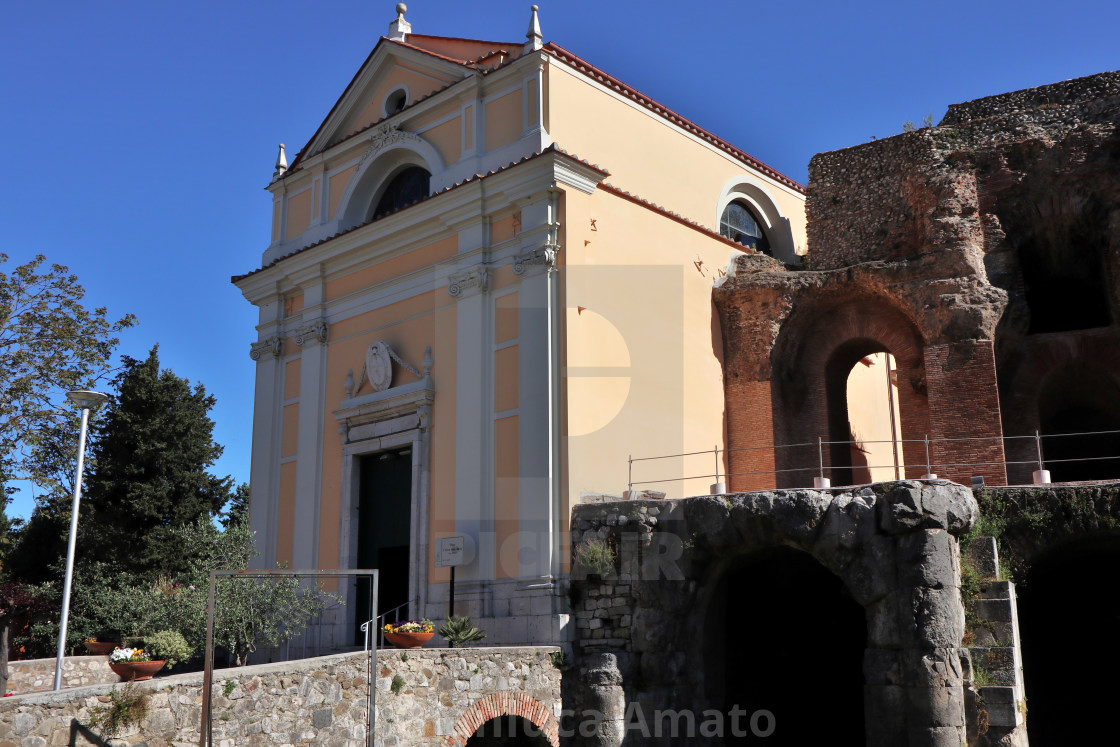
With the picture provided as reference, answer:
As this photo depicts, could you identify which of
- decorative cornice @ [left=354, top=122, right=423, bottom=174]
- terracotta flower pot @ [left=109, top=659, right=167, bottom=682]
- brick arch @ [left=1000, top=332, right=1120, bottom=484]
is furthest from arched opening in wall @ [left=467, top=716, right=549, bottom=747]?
decorative cornice @ [left=354, top=122, right=423, bottom=174]

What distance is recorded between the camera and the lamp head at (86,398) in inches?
526

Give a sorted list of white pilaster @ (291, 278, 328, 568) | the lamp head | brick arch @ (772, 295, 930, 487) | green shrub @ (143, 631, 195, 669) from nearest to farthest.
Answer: green shrub @ (143, 631, 195, 669), the lamp head, brick arch @ (772, 295, 930, 487), white pilaster @ (291, 278, 328, 568)

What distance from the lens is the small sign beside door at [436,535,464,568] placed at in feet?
51.4

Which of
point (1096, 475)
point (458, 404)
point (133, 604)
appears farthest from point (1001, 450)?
point (133, 604)

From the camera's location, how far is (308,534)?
1873cm

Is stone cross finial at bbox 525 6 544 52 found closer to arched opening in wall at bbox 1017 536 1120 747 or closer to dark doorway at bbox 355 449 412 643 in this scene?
dark doorway at bbox 355 449 412 643

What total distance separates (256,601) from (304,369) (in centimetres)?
575

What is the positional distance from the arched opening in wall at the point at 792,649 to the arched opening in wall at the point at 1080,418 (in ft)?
15.1

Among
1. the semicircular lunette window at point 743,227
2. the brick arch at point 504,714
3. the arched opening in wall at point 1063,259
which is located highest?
the semicircular lunette window at point 743,227

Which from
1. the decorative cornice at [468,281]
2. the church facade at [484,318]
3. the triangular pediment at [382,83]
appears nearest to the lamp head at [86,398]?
the church facade at [484,318]

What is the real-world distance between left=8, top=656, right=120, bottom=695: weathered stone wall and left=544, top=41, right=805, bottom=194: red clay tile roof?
12146 mm

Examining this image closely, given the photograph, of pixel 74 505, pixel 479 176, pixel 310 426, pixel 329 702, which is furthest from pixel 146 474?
pixel 329 702

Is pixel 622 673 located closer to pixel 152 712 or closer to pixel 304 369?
pixel 152 712

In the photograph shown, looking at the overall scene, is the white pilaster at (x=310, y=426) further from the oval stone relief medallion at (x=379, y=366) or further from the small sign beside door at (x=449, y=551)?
the small sign beside door at (x=449, y=551)
